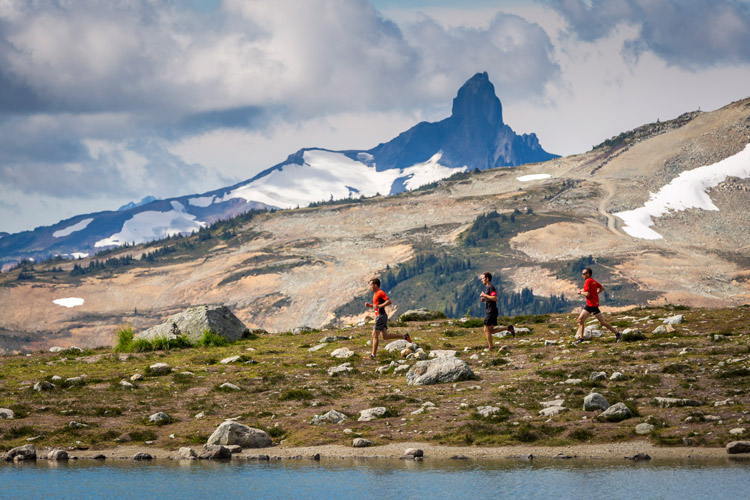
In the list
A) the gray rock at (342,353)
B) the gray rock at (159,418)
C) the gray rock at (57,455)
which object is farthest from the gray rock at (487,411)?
the gray rock at (57,455)

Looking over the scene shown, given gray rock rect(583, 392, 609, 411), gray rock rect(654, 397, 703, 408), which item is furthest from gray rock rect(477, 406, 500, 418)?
gray rock rect(654, 397, 703, 408)

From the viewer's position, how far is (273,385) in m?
35.5

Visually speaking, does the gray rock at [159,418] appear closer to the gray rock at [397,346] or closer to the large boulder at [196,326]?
the gray rock at [397,346]

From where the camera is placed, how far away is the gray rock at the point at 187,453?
25891mm

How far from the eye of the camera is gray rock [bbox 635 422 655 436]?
2539 cm

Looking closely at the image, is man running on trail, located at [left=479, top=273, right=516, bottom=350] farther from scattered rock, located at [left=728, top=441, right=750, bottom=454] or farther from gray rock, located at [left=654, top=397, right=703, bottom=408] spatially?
scattered rock, located at [left=728, top=441, right=750, bottom=454]

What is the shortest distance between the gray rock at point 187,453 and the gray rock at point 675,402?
15.4m

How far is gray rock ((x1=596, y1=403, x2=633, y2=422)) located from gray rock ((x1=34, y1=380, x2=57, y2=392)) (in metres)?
22.6

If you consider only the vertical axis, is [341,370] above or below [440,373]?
above

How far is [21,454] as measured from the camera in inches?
1029

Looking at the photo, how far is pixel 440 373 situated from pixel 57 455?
48.6 ft

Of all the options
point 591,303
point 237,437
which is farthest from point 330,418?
point 591,303

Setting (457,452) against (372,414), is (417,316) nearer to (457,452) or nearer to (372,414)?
(372,414)

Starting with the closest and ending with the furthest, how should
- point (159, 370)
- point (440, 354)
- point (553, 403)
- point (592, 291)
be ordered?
1. point (553, 403)
2. point (440, 354)
3. point (159, 370)
4. point (592, 291)
